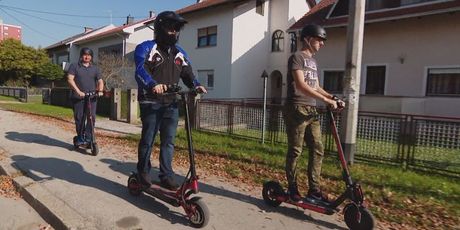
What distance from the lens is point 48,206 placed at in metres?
4.03

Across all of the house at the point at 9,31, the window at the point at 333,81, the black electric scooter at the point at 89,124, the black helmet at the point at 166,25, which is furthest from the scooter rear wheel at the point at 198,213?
the house at the point at 9,31

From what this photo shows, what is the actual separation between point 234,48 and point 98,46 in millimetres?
16521

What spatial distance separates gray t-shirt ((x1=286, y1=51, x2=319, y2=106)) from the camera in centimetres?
380

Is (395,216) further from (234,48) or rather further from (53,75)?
(53,75)

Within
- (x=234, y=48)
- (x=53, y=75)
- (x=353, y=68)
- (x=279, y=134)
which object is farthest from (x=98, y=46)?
(x=353, y=68)

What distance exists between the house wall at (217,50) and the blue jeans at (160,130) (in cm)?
1668

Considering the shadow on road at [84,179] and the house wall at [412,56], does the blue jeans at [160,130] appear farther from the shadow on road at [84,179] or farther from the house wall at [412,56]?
the house wall at [412,56]

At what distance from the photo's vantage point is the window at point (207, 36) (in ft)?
71.8

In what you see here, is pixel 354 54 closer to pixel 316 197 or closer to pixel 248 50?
pixel 316 197

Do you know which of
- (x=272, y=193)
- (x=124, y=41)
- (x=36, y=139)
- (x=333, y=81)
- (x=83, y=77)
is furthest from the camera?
(x=124, y=41)

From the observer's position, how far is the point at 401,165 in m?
6.85

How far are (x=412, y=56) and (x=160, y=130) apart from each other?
530 inches

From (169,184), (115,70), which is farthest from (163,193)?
(115,70)

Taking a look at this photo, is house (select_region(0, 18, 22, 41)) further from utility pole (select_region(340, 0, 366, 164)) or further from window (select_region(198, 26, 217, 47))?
utility pole (select_region(340, 0, 366, 164))
